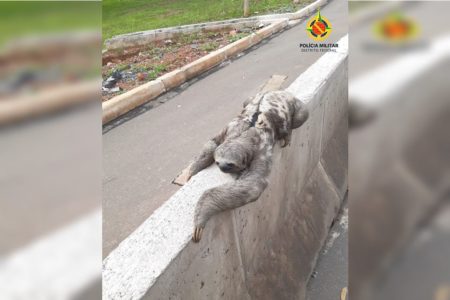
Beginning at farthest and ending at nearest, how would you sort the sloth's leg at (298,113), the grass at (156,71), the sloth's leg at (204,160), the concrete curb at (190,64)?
the grass at (156,71), the concrete curb at (190,64), the sloth's leg at (298,113), the sloth's leg at (204,160)

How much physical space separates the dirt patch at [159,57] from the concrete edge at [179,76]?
5 centimetres

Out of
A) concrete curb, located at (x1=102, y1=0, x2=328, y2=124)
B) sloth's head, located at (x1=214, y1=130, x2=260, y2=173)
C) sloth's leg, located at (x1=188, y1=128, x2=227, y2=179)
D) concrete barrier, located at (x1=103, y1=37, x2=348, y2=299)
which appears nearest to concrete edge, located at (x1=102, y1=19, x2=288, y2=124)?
concrete curb, located at (x1=102, y1=0, x2=328, y2=124)

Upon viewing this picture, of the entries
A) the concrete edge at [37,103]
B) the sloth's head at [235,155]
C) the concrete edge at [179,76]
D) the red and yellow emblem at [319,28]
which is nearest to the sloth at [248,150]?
the sloth's head at [235,155]

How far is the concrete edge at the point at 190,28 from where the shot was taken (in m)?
1.67

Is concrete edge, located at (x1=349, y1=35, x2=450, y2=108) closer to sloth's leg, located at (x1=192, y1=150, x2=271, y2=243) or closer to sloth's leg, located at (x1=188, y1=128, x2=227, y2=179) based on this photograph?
sloth's leg, located at (x1=192, y1=150, x2=271, y2=243)

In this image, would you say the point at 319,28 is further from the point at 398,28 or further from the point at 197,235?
the point at 398,28

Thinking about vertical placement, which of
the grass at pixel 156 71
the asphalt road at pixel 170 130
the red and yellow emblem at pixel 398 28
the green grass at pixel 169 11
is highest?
the green grass at pixel 169 11

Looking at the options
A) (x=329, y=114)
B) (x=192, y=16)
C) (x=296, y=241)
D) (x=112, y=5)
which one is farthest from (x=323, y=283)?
(x=192, y=16)

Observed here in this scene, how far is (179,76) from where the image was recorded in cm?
312

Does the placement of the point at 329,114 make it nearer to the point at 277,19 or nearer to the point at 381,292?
the point at 277,19

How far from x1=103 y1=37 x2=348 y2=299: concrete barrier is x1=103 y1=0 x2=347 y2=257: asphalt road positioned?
0.45m

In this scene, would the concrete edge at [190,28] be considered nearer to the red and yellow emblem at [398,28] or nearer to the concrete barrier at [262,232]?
the concrete barrier at [262,232]

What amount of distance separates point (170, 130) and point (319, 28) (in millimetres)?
1449

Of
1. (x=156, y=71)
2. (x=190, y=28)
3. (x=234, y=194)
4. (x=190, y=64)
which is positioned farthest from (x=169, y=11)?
(x=190, y=64)
